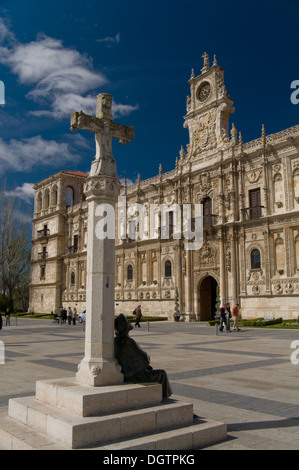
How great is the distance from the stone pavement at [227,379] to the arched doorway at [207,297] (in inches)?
655

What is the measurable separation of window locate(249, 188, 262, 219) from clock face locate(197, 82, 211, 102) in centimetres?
949

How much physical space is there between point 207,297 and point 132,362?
27.9 meters

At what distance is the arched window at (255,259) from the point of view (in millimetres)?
27991

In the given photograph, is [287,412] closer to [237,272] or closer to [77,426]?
[77,426]

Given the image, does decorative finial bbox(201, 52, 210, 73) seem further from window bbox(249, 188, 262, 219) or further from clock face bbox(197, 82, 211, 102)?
window bbox(249, 188, 262, 219)

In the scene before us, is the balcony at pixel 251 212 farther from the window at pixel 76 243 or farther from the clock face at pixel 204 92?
the window at pixel 76 243

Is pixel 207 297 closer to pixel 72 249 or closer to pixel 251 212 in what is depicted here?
pixel 251 212

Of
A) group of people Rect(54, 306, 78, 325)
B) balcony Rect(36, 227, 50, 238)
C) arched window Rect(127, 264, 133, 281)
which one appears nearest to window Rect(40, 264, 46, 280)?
balcony Rect(36, 227, 50, 238)

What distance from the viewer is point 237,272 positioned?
2900cm

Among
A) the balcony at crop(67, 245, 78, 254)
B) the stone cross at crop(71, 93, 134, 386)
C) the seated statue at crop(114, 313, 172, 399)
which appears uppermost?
the balcony at crop(67, 245, 78, 254)

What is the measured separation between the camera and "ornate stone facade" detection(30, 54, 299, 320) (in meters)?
26.6

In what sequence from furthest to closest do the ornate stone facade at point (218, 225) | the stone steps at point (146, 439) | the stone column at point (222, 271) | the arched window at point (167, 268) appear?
the arched window at point (167, 268), the stone column at point (222, 271), the ornate stone facade at point (218, 225), the stone steps at point (146, 439)

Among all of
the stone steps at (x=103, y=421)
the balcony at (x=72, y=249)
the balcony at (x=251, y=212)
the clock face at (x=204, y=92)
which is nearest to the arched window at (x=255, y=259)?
the balcony at (x=251, y=212)

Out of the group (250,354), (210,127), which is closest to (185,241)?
(210,127)
